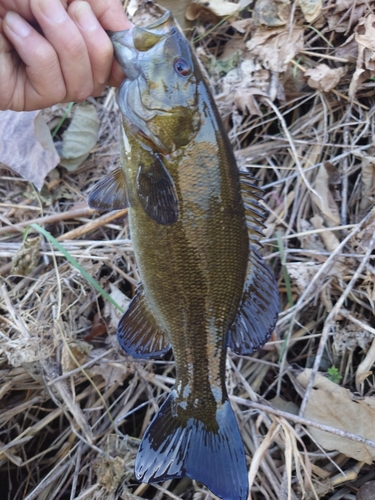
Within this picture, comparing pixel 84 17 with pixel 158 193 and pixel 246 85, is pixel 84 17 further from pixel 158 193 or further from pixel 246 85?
pixel 246 85

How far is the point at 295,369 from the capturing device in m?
2.57

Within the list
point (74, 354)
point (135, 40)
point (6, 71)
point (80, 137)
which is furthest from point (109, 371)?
point (135, 40)

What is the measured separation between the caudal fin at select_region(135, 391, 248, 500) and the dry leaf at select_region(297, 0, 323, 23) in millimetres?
2408

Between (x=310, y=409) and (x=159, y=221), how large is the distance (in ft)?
4.50

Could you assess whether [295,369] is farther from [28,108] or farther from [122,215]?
[28,108]

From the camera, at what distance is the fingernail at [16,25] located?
1.54 meters

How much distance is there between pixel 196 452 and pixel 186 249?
34.2 inches

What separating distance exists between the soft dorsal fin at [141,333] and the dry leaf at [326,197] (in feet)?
4.38

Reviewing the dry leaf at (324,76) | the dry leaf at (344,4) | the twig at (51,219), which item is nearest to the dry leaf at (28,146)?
the twig at (51,219)

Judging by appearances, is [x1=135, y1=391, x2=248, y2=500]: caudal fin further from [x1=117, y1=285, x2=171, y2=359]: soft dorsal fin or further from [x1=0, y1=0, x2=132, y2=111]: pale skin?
[x1=0, y1=0, x2=132, y2=111]: pale skin

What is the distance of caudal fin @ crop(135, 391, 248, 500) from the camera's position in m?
1.73

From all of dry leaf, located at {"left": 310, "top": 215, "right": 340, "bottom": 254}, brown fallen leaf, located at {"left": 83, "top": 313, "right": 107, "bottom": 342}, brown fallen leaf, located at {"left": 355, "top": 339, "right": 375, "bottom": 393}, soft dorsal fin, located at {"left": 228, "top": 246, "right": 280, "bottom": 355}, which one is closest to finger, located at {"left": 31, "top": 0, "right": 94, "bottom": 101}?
soft dorsal fin, located at {"left": 228, "top": 246, "right": 280, "bottom": 355}

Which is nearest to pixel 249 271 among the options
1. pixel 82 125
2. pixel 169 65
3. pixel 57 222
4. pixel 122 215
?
pixel 169 65

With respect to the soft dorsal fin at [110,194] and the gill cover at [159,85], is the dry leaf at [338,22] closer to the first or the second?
the gill cover at [159,85]
